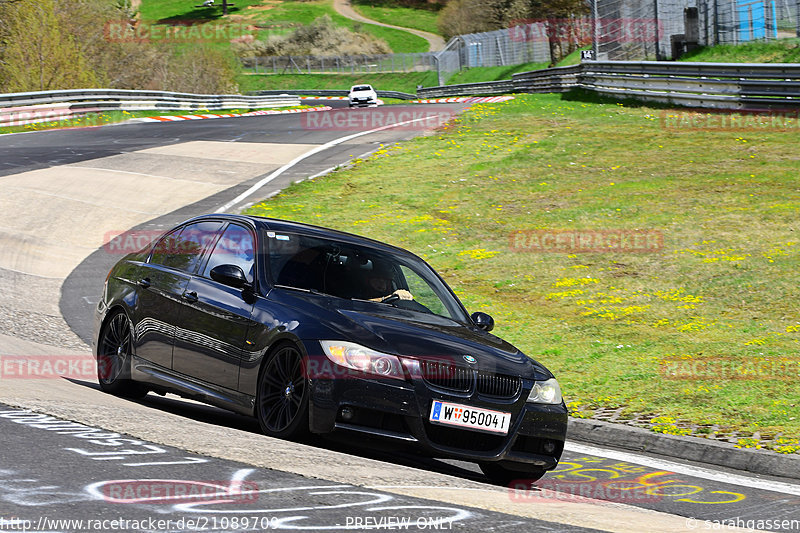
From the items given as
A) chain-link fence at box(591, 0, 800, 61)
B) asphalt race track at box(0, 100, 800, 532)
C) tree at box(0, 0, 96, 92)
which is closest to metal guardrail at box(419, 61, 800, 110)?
chain-link fence at box(591, 0, 800, 61)

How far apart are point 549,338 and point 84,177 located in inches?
552

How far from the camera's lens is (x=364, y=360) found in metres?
6.62

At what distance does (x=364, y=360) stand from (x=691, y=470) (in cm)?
297

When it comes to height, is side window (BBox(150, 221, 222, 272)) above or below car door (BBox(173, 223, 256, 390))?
above

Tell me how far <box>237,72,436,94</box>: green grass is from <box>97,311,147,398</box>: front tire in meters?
82.6

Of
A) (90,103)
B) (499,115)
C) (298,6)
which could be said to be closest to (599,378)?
(499,115)

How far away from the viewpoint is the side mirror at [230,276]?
7.47 m

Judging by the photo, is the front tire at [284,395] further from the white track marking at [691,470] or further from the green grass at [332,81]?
the green grass at [332,81]

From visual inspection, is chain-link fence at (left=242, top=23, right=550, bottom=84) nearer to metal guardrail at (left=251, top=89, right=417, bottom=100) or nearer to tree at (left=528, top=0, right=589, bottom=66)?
tree at (left=528, top=0, right=589, bottom=66)

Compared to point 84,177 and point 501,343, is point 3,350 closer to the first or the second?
point 501,343

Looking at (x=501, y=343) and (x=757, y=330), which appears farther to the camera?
(x=757, y=330)

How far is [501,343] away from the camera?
766 centimetres

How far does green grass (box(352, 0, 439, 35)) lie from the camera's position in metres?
131

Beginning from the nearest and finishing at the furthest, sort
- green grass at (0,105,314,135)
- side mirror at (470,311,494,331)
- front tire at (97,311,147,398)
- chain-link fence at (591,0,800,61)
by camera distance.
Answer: side mirror at (470,311,494,331)
front tire at (97,311,147,398)
chain-link fence at (591,0,800,61)
green grass at (0,105,314,135)
